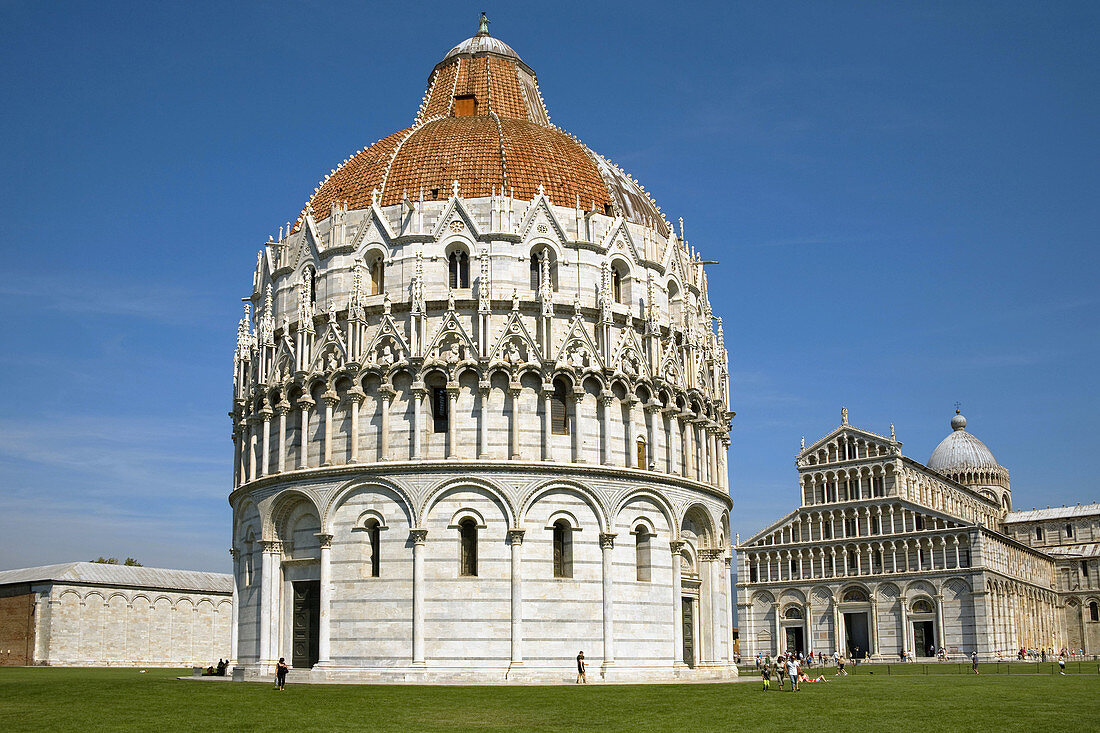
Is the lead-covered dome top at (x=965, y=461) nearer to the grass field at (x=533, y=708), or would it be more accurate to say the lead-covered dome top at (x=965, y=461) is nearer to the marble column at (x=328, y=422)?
the grass field at (x=533, y=708)

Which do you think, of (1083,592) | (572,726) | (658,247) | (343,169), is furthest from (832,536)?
(572,726)

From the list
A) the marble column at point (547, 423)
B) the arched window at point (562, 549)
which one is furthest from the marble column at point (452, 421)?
the arched window at point (562, 549)

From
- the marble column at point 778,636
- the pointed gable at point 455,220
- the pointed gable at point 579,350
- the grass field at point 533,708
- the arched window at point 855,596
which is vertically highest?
the pointed gable at point 455,220

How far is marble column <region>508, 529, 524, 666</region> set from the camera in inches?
1644

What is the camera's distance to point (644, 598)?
44.9 meters

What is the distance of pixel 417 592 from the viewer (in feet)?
137

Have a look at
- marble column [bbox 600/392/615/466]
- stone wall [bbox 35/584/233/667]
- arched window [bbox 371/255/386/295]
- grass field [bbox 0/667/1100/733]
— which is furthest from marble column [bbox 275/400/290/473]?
stone wall [bbox 35/584/233/667]

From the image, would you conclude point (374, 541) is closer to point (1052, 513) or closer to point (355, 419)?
point (355, 419)

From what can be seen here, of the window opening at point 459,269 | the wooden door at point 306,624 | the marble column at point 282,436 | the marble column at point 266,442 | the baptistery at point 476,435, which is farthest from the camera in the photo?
the marble column at point 266,442

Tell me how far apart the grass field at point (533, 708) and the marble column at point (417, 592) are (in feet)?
7.82

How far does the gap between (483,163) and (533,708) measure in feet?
87.6

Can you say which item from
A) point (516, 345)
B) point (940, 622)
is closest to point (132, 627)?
point (516, 345)

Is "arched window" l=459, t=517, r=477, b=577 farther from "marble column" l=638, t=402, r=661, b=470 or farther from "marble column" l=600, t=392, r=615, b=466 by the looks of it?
"marble column" l=638, t=402, r=661, b=470

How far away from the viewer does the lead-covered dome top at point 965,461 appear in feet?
429
